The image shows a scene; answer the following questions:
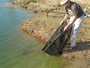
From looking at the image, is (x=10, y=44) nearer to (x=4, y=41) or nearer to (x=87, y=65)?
(x=4, y=41)

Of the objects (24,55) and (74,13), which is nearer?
(74,13)

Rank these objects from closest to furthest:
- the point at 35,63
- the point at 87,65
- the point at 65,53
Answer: the point at 87,65, the point at 35,63, the point at 65,53

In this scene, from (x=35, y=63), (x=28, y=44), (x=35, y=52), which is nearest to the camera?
(x=35, y=63)

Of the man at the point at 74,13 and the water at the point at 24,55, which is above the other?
the man at the point at 74,13

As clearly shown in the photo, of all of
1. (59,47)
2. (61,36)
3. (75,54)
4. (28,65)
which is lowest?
(28,65)

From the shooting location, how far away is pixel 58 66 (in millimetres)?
3164

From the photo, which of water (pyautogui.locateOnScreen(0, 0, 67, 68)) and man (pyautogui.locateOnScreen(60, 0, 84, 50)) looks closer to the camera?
man (pyautogui.locateOnScreen(60, 0, 84, 50))

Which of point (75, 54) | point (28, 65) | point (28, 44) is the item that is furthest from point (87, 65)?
point (28, 44)

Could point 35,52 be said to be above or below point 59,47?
below

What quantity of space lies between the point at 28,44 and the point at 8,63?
1.41m

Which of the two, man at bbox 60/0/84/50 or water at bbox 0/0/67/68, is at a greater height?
man at bbox 60/0/84/50

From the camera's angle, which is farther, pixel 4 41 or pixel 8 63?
pixel 4 41

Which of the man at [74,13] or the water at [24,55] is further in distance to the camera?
the water at [24,55]

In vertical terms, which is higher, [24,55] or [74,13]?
[74,13]
